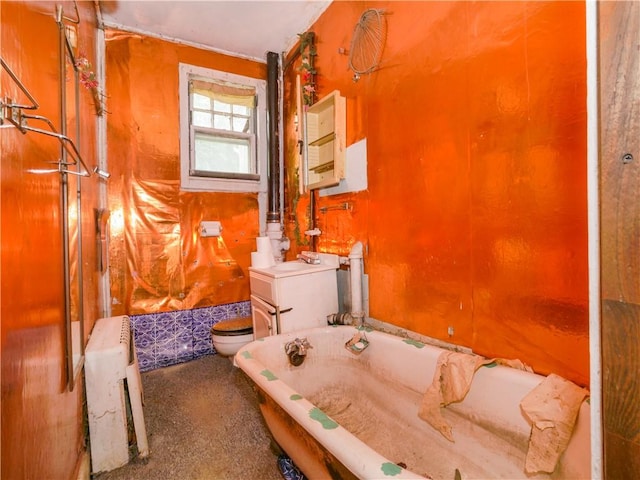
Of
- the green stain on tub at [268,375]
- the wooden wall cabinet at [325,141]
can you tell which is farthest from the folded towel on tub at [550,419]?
the wooden wall cabinet at [325,141]

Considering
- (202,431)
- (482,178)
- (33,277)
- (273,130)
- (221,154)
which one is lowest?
(202,431)

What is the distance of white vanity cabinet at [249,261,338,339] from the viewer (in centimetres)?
207

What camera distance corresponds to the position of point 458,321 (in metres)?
1.54

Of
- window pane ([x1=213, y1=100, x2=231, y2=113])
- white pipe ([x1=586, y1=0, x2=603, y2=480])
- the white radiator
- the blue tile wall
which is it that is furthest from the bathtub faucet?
window pane ([x1=213, y1=100, x2=231, y2=113])

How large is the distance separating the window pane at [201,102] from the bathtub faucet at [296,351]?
256cm

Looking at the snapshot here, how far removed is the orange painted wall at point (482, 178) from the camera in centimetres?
116

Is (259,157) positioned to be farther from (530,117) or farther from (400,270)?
(530,117)

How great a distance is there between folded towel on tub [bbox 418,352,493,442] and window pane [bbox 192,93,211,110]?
309 centimetres

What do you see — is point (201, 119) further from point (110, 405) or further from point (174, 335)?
point (110, 405)

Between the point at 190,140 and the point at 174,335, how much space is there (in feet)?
6.14

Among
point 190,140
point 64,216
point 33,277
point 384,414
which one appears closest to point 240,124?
point 190,140

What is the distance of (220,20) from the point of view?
9.05 ft

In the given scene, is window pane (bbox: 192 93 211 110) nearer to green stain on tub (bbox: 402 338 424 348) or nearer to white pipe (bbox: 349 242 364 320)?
white pipe (bbox: 349 242 364 320)

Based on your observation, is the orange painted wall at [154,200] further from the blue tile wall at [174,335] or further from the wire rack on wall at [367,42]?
the wire rack on wall at [367,42]
